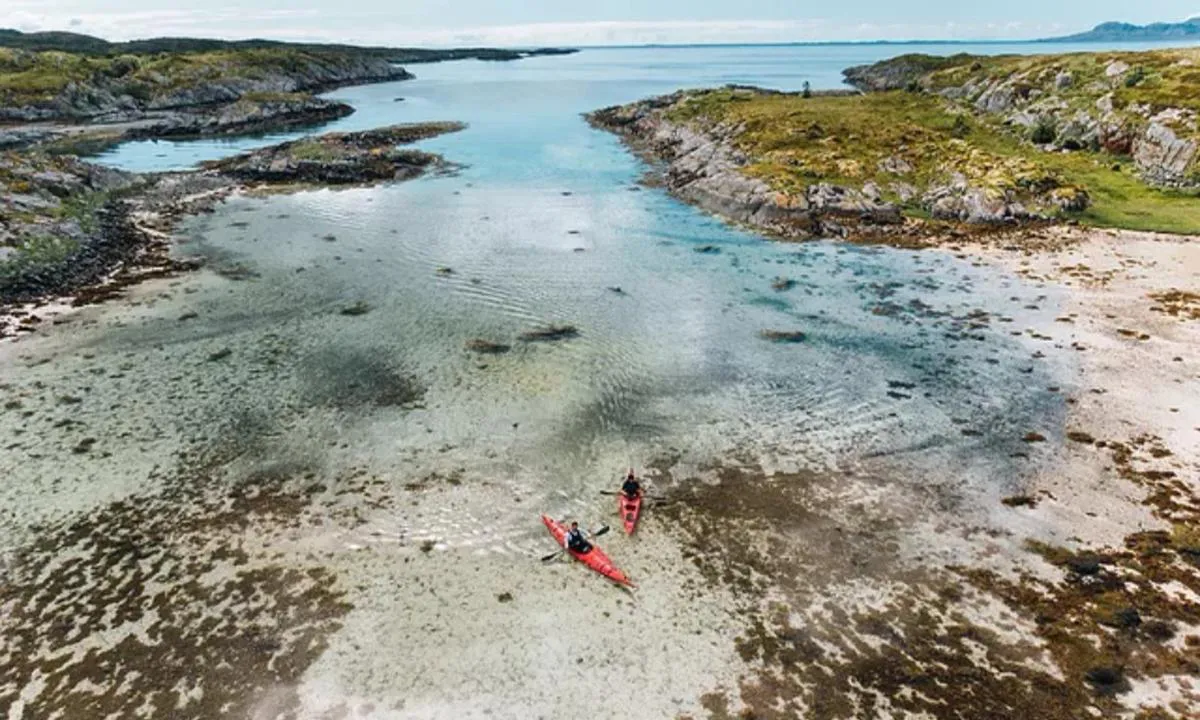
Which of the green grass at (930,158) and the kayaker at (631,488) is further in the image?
the green grass at (930,158)

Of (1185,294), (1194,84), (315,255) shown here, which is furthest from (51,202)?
(1194,84)

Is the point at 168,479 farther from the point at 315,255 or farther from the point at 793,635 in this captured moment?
the point at 315,255

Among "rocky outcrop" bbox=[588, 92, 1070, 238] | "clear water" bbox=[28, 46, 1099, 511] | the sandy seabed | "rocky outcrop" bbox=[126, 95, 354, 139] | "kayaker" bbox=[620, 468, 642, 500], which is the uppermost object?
"rocky outcrop" bbox=[126, 95, 354, 139]

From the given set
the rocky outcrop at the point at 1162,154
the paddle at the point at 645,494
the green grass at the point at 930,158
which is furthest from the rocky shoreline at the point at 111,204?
the rocky outcrop at the point at 1162,154

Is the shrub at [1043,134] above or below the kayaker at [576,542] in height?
above

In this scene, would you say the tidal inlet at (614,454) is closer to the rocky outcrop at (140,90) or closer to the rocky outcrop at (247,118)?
the rocky outcrop at (247,118)

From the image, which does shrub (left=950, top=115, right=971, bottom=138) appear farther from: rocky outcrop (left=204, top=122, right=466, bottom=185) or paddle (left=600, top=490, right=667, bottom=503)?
paddle (left=600, top=490, right=667, bottom=503)

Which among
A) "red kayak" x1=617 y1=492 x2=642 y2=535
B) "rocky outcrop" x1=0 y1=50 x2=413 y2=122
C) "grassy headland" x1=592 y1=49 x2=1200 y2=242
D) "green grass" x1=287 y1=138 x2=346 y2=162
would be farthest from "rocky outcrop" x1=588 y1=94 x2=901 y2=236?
"rocky outcrop" x1=0 y1=50 x2=413 y2=122
